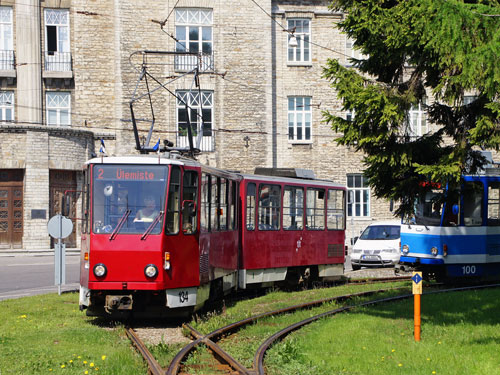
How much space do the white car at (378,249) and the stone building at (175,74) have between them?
9.31m

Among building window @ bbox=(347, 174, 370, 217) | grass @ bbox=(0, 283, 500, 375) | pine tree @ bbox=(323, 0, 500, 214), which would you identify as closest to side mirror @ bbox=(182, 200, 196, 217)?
grass @ bbox=(0, 283, 500, 375)

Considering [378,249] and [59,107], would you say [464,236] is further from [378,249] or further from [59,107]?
[59,107]

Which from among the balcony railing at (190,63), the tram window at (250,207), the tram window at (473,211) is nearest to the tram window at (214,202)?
the tram window at (250,207)

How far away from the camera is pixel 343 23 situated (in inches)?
627

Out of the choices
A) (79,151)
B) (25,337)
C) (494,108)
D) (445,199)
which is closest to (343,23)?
(445,199)

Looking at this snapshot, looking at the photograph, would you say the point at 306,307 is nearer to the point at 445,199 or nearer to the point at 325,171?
the point at 445,199

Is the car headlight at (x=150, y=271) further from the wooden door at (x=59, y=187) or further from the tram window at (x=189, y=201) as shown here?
the wooden door at (x=59, y=187)

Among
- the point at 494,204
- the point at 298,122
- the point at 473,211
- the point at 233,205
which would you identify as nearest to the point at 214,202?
the point at 233,205

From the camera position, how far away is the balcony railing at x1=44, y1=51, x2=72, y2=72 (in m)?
38.0

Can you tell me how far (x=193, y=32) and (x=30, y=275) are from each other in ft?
56.8

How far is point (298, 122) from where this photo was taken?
40.1m

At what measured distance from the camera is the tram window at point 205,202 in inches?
581

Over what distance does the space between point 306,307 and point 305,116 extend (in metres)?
24.4

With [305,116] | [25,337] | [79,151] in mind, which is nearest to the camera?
[25,337]
